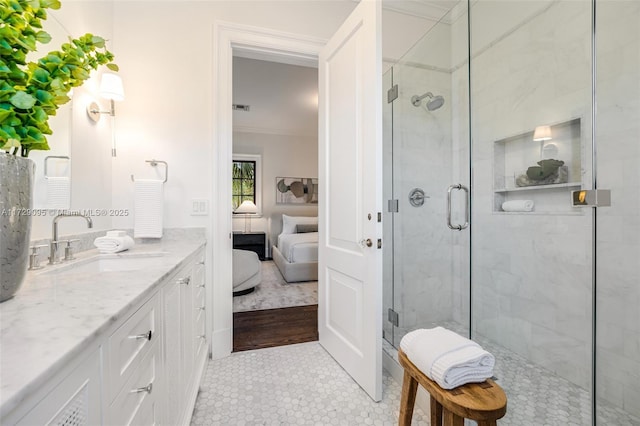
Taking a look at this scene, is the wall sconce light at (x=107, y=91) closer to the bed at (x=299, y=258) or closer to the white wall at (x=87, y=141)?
the white wall at (x=87, y=141)

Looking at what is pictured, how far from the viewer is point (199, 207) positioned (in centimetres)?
209

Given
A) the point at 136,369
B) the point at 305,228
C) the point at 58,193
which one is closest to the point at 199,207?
the point at 58,193

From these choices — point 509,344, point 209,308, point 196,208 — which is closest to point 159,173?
point 196,208

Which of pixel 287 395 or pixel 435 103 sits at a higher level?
pixel 435 103

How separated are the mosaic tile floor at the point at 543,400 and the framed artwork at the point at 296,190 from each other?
4.78 metres

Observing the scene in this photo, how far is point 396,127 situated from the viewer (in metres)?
2.34

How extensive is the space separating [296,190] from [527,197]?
4.89 meters

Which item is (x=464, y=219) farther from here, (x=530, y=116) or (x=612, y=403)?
(x=612, y=403)

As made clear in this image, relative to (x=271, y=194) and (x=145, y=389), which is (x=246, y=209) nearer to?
(x=271, y=194)

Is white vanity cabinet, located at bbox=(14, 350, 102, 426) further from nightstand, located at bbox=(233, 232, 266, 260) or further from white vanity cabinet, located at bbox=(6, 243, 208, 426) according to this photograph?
nightstand, located at bbox=(233, 232, 266, 260)

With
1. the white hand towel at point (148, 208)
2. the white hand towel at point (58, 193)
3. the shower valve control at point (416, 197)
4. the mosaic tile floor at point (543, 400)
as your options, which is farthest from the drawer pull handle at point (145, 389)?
Result: the shower valve control at point (416, 197)

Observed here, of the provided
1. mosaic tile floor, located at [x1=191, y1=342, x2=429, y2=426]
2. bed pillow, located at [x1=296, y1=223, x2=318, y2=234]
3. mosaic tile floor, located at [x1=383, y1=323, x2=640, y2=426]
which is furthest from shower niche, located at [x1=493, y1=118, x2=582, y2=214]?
bed pillow, located at [x1=296, y1=223, x2=318, y2=234]

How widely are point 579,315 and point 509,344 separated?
54cm

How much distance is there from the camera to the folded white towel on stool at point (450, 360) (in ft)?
3.20
